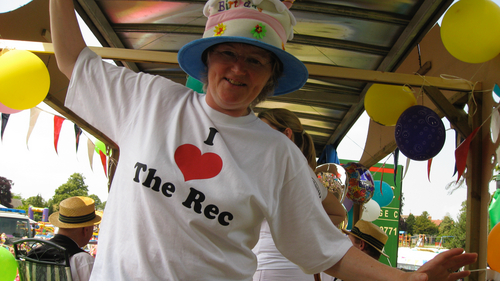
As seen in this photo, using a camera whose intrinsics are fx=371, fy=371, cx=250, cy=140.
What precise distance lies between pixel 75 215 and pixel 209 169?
103 inches

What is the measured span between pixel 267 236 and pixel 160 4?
2942mm

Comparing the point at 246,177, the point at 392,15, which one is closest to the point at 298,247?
the point at 246,177

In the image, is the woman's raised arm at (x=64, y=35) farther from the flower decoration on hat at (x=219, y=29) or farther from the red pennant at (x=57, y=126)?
the red pennant at (x=57, y=126)

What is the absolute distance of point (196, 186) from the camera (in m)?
1.00

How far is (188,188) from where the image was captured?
998 millimetres

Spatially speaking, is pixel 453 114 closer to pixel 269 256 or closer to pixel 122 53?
pixel 269 256

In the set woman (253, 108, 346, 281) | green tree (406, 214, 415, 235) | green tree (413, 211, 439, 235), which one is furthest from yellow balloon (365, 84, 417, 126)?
green tree (413, 211, 439, 235)

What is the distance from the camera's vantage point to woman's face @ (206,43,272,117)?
115 centimetres

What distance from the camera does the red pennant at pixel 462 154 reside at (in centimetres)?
327

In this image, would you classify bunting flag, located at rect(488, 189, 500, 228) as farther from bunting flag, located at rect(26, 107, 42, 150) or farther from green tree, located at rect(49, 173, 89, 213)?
green tree, located at rect(49, 173, 89, 213)

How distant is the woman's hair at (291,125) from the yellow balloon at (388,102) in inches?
60.4

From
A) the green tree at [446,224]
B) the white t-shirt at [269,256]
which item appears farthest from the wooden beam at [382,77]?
the green tree at [446,224]

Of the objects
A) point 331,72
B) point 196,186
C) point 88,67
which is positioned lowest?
point 196,186

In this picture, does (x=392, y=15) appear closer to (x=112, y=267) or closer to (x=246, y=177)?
(x=246, y=177)
